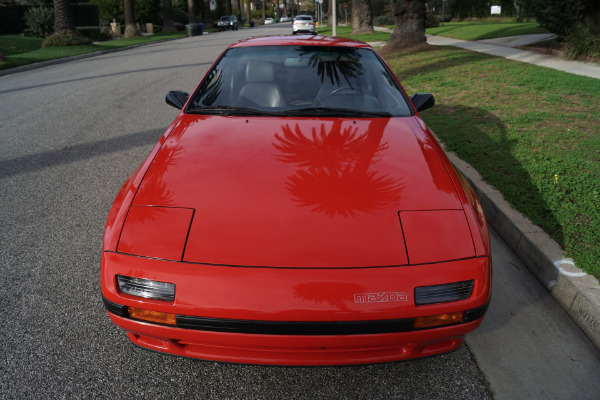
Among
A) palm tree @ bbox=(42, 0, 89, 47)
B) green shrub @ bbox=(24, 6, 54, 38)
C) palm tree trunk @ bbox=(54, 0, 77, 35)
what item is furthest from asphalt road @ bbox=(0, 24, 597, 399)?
green shrub @ bbox=(24, 6, 54, 38)

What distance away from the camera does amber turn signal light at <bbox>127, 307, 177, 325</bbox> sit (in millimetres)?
1741

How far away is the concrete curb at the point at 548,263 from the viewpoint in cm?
239

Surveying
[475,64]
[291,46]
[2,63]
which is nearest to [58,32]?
[2,63]

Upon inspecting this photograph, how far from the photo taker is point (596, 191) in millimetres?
3510

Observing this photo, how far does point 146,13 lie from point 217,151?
42.0 m

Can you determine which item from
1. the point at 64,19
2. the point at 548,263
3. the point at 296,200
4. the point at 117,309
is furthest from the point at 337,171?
the point at 64,19

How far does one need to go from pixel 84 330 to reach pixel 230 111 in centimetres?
158

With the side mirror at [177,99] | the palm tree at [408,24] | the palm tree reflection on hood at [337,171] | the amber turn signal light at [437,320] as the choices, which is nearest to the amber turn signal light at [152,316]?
the palm tree reflection on hood at [337,171]

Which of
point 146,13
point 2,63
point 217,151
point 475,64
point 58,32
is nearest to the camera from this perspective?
point 217,151

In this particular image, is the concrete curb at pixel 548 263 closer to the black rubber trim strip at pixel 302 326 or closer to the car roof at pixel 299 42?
the black rubber trim strip at pixel 302 326

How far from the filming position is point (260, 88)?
10.2 feet

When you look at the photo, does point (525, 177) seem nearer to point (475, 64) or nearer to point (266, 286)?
point (266, 286)

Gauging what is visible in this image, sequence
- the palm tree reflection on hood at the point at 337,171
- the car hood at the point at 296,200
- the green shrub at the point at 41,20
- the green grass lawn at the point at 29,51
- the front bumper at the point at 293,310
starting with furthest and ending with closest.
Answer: the green shrub at the point at 41,20 < the green grass lawn at the point at 29,51 < the palm tree reflection on hood at the point at 337,171 < the car hood at the point at 296,200 < the front bumper at the point at 293,310

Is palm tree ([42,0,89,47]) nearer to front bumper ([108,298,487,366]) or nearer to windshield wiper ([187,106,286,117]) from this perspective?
windshield wiper ([187,106,286,117])
